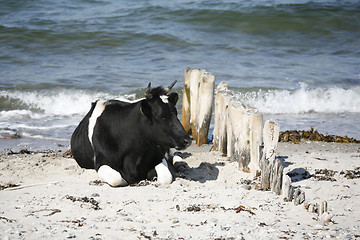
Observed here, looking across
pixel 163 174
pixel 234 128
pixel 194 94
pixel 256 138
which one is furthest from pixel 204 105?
pixel 163 174

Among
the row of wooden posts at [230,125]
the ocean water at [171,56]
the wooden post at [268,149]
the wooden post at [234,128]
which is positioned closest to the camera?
the wooden post at [268,149]

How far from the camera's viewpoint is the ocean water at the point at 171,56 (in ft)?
42.8

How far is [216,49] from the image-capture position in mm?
18469

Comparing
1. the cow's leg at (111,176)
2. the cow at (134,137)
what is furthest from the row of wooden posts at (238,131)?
the cow's leg at (111,176)

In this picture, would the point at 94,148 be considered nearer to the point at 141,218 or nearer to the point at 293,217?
the point at 141,218

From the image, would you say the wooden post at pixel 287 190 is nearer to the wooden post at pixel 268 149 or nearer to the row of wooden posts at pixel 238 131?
the row of wooden posts at pixel 238 131

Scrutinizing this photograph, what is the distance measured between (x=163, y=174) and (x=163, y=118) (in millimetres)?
761

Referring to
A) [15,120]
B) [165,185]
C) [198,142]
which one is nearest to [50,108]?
[15,120]

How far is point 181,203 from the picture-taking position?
614cm

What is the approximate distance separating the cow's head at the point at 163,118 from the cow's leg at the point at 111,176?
0.75 metres

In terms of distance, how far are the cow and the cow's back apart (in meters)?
0.02

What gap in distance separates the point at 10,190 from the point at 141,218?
2.04 m

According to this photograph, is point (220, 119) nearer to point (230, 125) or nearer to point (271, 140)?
point (230, 125)

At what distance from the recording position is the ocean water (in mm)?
13039
